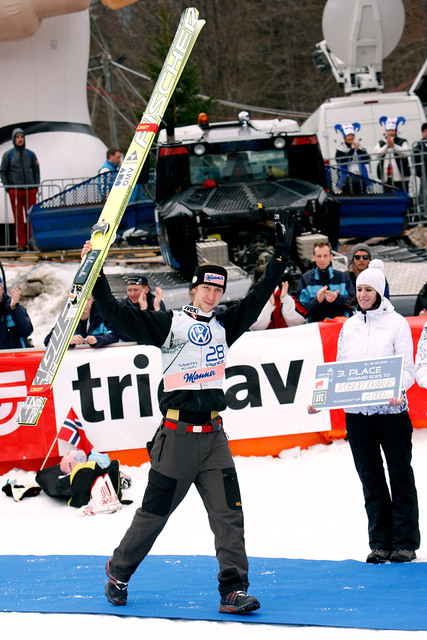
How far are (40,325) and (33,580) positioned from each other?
25.1 ft

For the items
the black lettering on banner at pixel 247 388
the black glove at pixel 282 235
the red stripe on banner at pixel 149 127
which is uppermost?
the red stripe on banner at pixel 149 127

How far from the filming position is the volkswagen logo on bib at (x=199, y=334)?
484cm

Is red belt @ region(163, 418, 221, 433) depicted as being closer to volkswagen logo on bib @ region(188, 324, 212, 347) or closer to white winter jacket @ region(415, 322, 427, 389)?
volkswagen logo on bib @ region(188, 324, 212, 347)

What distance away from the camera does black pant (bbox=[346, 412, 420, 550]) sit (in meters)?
5.50

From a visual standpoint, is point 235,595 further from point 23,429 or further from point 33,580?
point 23,429

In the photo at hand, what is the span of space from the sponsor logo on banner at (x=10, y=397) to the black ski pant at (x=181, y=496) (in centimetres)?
373

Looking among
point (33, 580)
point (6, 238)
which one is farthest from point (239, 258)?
point (33, 580)

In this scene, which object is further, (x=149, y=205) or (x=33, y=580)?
(x=149, y=205)

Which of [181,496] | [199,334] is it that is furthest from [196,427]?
[199,334]

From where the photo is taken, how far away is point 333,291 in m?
8.82

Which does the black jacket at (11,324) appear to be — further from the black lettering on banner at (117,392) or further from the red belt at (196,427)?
the red belt at (196,427)

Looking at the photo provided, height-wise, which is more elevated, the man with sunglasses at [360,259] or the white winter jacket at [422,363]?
the man with sunglasses at [360,259]

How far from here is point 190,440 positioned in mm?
4727

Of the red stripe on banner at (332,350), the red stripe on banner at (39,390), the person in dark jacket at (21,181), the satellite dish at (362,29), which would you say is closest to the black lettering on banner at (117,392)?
the red stripe on banner at (332,350)
